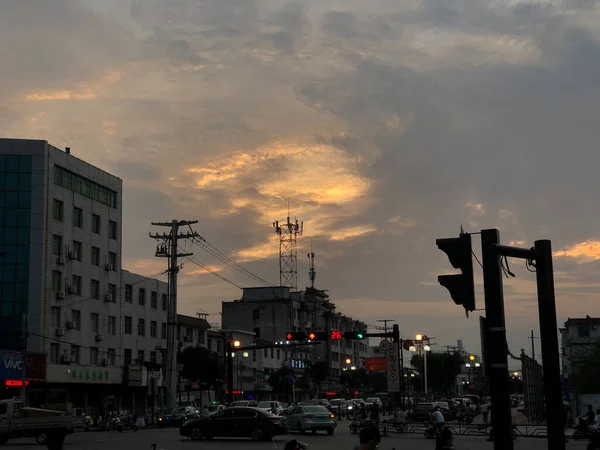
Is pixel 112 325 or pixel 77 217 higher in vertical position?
pixel 77 217

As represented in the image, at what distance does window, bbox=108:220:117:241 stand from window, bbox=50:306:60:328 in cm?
1012

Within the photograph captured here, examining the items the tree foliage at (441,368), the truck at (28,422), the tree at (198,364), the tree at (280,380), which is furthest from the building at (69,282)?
the tree foliage at (441,368)

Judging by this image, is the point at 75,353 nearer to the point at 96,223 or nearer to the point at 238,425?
the point at 96,223

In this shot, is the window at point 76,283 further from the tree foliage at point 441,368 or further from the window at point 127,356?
the tree foliage at point 441,368

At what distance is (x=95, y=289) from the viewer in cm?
6475

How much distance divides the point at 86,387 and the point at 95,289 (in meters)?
7.84

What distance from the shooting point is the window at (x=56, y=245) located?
194 feet

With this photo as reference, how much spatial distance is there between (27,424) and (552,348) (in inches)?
1072

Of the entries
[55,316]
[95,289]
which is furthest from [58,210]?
[95,289]

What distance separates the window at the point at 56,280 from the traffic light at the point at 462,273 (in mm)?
54156

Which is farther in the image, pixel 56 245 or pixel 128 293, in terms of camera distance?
pixel 128 293

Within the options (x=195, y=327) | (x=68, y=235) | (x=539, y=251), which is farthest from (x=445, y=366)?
(x=539, y=251)

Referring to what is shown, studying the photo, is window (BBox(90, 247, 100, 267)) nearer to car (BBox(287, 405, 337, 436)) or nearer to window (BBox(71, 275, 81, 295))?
window (BBox(71, 275, 81, 295))

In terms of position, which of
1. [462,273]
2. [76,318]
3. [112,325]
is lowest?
[462,273]
